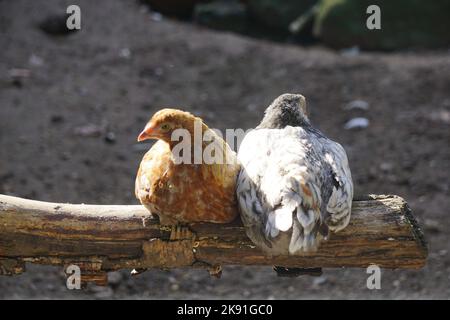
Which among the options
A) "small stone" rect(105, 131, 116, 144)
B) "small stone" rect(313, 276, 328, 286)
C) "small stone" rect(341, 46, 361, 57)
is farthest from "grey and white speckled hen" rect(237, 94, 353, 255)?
"small stone" rect(341, 46, 361, 57)

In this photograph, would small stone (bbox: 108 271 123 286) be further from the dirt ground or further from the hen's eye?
the hen's eye

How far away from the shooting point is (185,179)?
11.9 feet

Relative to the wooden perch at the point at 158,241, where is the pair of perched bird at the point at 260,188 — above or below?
above

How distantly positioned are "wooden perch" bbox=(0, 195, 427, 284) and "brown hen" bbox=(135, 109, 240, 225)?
9cm

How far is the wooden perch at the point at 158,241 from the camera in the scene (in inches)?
143

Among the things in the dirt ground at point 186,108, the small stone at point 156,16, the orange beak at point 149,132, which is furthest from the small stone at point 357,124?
the orange beak at point 149,132

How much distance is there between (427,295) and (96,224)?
11.0 ft

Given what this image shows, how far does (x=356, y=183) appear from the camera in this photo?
7.39 m

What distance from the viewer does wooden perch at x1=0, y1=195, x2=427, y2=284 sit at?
3643 millimetres

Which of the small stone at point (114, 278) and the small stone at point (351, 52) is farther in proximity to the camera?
the small stone at point (351, 52)

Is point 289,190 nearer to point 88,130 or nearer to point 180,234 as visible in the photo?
point 180,234

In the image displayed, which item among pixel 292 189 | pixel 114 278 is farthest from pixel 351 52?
pixel 292 189

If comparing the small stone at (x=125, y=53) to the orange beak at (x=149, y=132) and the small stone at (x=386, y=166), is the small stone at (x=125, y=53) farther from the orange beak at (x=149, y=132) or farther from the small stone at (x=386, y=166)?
the orange beak at (x=149, y=132)

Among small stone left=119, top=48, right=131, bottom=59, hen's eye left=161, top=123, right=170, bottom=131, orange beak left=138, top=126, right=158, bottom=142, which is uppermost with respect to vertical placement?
small stone left=119, top=48, right=131, bottom=59
